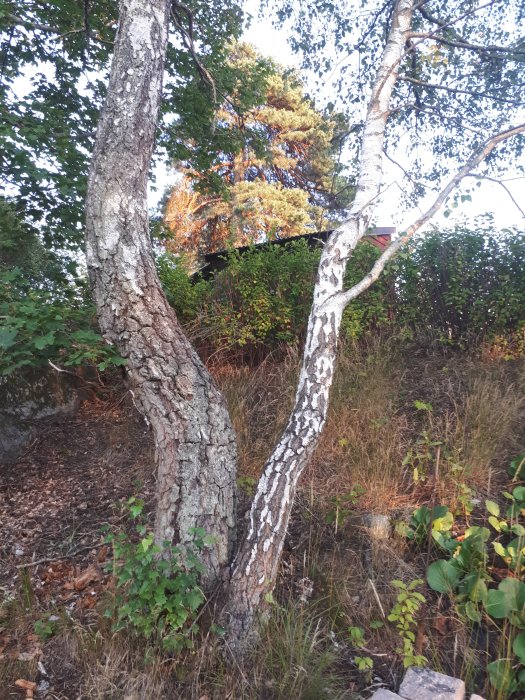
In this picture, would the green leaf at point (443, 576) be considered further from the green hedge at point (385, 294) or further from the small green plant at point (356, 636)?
the green hedge at point (385, 294)

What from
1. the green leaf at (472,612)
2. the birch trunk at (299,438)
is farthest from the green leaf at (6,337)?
the green leaf at (472,612)

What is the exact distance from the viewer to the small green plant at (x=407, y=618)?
2.14 m

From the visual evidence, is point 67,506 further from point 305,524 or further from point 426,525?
point 426,525

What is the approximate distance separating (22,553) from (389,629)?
7.73 feet

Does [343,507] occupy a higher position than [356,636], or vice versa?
[343,507]

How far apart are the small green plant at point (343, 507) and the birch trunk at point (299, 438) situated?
0.61m

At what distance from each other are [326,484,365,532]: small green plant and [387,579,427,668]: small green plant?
0.54 m

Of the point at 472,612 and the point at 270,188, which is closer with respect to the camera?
the point at 472,612

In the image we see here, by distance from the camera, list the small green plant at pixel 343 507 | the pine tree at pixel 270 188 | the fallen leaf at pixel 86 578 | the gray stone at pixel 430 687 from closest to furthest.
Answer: the gray stone at pixel 430 687 < the fallen leaf at pixel 86 578 < the small green plant at pixel 343 507 < the pine tree at pixel 270 188

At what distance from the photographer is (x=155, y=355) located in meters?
2.49

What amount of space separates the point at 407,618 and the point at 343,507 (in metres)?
0.89

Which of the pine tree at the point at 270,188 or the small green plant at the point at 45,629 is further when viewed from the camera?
the pine tree at the point at 270,188

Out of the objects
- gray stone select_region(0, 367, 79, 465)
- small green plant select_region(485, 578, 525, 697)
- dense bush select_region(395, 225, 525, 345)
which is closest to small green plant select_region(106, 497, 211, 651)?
small green plant select_region(485, 578, 525, 697)

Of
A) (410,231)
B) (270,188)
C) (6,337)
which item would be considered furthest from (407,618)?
(270,188)
